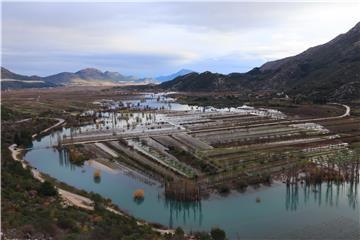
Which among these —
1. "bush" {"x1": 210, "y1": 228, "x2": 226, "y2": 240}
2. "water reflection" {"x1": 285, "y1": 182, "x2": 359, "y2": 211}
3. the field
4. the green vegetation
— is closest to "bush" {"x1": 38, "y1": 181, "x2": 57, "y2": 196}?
the green vegetation

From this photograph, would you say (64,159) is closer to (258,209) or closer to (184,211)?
(184,211)

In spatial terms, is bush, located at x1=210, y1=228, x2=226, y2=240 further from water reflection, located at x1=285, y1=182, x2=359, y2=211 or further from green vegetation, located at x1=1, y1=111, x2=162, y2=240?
water reflection, located at x1=285, y1=182, x2=359, y2=211

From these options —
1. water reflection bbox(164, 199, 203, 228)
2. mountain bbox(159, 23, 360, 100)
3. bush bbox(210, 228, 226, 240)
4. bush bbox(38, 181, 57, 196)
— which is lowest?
water reflection bbox(164, 199, 203, 228)

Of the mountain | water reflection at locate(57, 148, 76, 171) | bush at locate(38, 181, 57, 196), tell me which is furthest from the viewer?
the mountain

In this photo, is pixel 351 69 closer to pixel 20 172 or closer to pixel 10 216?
pixel 20 172

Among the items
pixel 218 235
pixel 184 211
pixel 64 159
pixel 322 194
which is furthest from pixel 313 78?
pixel 218 235

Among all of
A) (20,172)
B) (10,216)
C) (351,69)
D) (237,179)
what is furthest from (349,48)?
(10,216)
